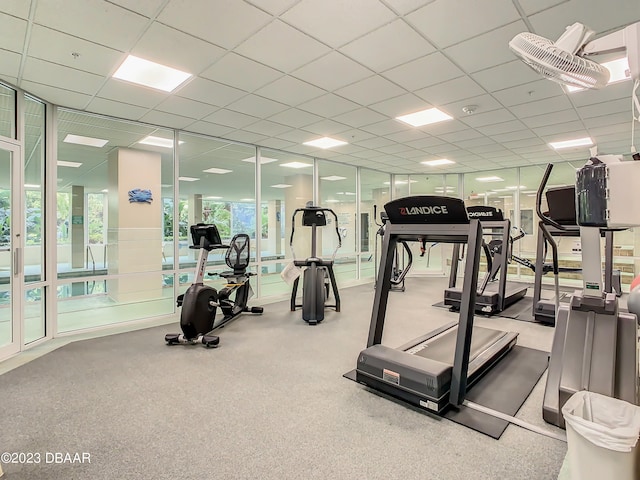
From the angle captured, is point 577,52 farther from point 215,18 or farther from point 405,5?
point 215,18

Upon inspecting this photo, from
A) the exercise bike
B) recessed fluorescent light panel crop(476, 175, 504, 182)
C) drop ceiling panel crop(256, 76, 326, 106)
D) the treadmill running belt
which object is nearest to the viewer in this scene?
the treadmill running belt

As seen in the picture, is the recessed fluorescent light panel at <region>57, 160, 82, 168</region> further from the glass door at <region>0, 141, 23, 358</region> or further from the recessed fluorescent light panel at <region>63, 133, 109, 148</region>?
the glass door at <region>0, 141, 23, 358</region>

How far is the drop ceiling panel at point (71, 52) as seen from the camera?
268 cm

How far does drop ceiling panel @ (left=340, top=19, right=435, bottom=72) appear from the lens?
2684 mm

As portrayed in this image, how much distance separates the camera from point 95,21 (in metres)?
2.49

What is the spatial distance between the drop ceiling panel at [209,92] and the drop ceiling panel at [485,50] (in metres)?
2.28

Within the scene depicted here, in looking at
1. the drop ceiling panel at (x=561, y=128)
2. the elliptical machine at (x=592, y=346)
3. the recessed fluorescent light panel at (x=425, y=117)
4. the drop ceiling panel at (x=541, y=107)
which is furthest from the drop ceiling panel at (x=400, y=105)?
the elliptical machine at (x=592, y=346)

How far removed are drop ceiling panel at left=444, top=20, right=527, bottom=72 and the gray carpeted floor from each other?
9.63 ft

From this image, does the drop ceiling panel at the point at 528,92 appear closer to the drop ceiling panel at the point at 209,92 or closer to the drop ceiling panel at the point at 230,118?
the drop ceiling panel at the point at 209,92

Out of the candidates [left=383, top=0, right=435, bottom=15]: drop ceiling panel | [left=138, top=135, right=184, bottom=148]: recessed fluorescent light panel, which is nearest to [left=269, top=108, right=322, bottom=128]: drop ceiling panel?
[left=138, top=135, right=184, bottom=148]: recessed fluorescent light panel

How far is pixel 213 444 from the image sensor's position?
7.16 ft

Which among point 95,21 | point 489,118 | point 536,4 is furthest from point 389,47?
point 489,118

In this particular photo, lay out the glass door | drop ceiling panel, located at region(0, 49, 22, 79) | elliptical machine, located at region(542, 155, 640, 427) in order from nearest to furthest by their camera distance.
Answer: elliptical machine, located at region(542, 155, 640, 427), drop ceiling panel, located at region(0, 49, 22, 79), the glass door

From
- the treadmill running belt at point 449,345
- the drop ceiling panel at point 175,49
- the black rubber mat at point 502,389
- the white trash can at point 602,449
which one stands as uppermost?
the drop ceiling panel at point 175,49
